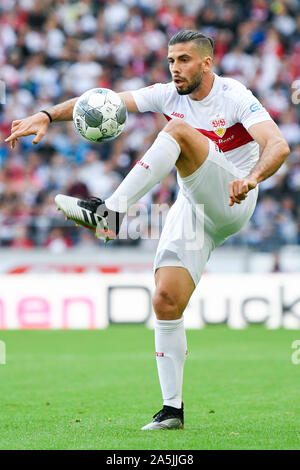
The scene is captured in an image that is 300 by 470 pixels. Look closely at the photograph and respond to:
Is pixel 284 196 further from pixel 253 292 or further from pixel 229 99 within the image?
pixel 229 99

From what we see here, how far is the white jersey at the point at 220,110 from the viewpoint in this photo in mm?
6152

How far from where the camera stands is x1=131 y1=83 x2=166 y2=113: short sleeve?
21.1 ft

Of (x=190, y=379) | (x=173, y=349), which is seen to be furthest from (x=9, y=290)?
(x=173, y=349)

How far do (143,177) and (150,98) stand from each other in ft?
3.74

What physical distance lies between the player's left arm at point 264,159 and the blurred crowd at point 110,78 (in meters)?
9.36

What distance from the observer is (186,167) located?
5.79 metres

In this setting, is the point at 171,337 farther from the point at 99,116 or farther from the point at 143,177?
the point at 99,116

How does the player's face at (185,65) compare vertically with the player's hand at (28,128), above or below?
above

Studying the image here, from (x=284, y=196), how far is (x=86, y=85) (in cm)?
499

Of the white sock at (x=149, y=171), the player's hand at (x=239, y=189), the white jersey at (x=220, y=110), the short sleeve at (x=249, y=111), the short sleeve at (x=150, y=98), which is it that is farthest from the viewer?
the short sleeve at (x=150, y=98)

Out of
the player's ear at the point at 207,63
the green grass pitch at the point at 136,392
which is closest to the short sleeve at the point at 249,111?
the player's ear at the point at 207,63

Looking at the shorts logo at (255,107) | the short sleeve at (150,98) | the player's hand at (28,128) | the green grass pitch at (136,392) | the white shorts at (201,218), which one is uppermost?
the short sleeve at (150,98)

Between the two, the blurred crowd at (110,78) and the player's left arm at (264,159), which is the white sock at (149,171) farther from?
the blurred crowd at (110,78)

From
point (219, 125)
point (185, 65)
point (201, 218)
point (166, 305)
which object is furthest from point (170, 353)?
point (185, 65)
